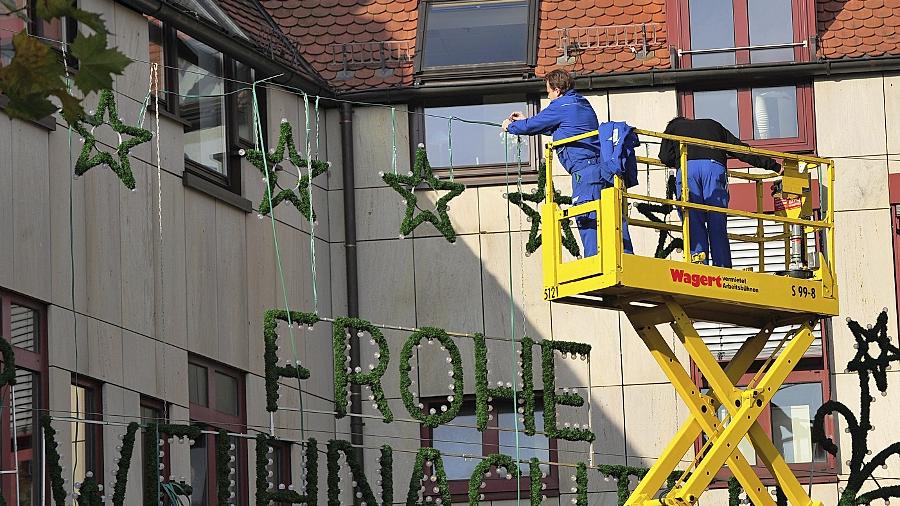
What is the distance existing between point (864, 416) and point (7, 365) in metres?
9.54

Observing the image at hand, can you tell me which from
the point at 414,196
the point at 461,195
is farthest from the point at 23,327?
the point at 461,195

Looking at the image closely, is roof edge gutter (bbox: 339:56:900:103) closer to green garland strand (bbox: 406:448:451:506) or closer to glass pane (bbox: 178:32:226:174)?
glass pane (bbox: 178:32:226:174)

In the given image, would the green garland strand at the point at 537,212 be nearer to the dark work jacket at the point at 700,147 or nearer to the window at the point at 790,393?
the window at the point at 790,393

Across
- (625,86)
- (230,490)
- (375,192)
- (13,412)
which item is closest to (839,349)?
(625,86)

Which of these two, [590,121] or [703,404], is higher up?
[590,121]

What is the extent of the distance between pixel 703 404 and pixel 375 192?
20.3 feet

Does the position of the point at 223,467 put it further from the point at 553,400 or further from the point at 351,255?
the point at 351,255

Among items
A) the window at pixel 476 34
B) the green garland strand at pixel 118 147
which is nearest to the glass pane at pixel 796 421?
the window at pixel 476 34

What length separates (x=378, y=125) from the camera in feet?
70.9

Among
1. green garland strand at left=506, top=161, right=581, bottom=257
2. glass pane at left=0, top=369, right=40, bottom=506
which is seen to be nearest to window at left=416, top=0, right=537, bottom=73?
green garland strand at left=506, top=161, right=581, bottom=257

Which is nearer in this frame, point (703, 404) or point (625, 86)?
point (703, 404)

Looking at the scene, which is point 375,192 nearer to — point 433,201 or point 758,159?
point 433,201

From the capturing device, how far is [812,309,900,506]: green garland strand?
1998cm

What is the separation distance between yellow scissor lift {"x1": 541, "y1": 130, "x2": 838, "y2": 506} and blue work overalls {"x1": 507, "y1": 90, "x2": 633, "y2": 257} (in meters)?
0.19
